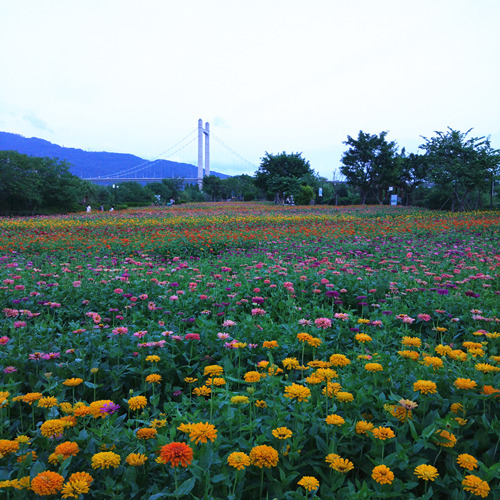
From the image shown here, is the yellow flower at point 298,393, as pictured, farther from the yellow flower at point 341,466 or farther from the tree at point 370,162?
the tree at point 370,162

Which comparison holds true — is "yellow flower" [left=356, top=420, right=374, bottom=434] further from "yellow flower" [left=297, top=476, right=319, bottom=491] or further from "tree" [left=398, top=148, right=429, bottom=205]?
"tree" [left=398, top=148, right=429, bottom=205]

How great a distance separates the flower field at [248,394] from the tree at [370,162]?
1418 inches

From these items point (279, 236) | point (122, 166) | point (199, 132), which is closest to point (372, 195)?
point (279, 236)

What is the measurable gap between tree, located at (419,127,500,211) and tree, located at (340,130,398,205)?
13472 mm

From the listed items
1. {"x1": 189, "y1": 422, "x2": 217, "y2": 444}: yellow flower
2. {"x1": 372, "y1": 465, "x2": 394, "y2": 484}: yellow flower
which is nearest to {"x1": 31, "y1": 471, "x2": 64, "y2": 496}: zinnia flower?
{"x1": 189, "y1": 422, "x2": 217, "y2": 444}: yellow flower

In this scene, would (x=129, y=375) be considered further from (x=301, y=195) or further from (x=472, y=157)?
(x=301, y=195)

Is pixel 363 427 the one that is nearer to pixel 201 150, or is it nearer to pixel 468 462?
pixel 468 462

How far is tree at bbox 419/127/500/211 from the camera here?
22000 millimetres

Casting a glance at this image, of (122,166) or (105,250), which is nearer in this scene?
(105,250)

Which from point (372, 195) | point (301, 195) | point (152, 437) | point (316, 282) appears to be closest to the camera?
point (152, 437)

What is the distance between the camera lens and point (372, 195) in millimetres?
42344

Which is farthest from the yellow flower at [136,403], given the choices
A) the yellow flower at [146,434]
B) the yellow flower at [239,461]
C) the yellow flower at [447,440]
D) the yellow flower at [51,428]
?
Answer: the yellow flower at [447,440]

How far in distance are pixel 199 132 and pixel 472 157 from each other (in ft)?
223

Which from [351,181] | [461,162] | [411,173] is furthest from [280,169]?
[461,162]
